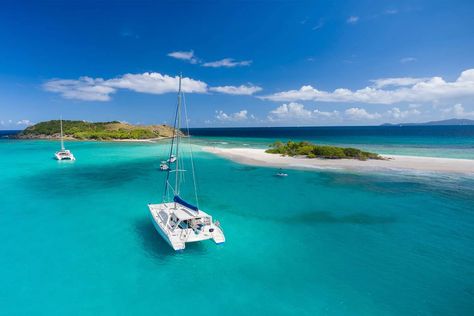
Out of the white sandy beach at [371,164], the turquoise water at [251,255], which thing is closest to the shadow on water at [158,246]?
the turquoise water at [251,255]

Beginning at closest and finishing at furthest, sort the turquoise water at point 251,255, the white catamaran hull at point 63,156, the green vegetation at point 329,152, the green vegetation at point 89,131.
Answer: the turquoise water at point 251,255, the white catamaran hull at point 63,156, the green vegetation at point 329,152, the green vegetation at point 89,131

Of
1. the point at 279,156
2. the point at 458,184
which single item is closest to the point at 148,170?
the point at 279,156

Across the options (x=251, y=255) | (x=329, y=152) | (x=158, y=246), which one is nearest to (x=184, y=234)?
(x=158, y=246)

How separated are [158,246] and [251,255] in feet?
25.5

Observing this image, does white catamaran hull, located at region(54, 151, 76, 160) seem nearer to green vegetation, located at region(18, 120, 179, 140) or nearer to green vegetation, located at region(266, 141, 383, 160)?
green vegetation, located at region(266, 141, 383, 160)

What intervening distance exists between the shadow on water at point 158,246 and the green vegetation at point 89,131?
14076 centimetres

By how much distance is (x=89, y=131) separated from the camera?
168m

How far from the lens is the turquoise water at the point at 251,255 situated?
16438 millimetres

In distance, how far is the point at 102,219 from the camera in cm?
2959

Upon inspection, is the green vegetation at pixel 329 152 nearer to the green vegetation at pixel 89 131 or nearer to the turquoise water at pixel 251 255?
the turquoise water at pixel 251 255

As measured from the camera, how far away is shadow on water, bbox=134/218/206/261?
2139 centimetres

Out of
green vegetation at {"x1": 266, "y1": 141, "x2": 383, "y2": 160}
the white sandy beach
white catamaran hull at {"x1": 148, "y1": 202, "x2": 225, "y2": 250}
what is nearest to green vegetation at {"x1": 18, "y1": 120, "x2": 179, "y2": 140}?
green vegetation at {"x1": 266, "y1": 141, "x2": 383, "y2": 160}

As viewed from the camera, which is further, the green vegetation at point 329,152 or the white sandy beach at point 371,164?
the green vegetation at point 329,152

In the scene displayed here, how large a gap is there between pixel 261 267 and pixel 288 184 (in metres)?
26.7
